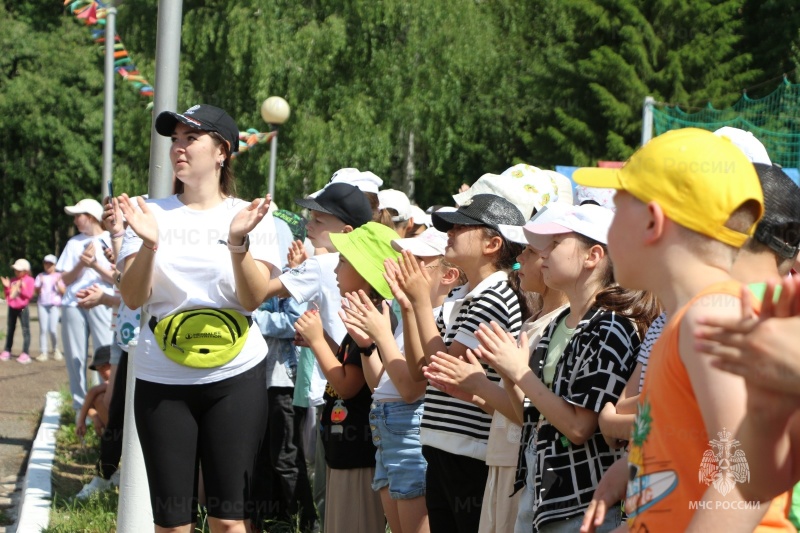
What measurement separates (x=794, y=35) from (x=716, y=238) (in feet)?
113

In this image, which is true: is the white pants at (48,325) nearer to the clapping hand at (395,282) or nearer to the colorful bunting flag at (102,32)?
the colorful bunting flag at (102,32)

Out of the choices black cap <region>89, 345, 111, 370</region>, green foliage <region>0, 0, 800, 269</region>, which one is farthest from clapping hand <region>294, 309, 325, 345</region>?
green foliage <region>0, 0, 800, 269</region>

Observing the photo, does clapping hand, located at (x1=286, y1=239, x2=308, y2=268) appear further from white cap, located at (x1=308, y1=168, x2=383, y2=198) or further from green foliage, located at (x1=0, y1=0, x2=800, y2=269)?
green foliage, located at (x1=0, y1=0, x2=800, y2=269)

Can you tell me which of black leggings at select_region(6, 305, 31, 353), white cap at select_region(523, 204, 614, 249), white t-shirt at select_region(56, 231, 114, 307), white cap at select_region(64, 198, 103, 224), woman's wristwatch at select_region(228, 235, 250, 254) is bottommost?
black leggings at select_region(6, 305, 31, 353)

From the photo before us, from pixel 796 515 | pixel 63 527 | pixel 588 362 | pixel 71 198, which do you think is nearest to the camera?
pixel 796 515

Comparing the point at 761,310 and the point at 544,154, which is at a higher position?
the point at 761,310

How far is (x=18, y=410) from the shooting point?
1163 cm

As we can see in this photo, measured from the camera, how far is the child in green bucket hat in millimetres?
4766

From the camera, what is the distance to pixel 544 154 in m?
34.9

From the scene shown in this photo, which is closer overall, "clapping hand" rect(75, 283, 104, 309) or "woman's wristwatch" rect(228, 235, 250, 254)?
"woman's wristwatch" rect(228, 235, 250, 254)

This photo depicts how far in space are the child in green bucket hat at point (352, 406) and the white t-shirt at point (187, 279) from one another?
23.0 inches

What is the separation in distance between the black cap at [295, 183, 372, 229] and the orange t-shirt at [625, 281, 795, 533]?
145 inches

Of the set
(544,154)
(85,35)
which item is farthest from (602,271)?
(85,35)

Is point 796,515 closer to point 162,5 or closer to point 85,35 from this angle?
point 162,5
